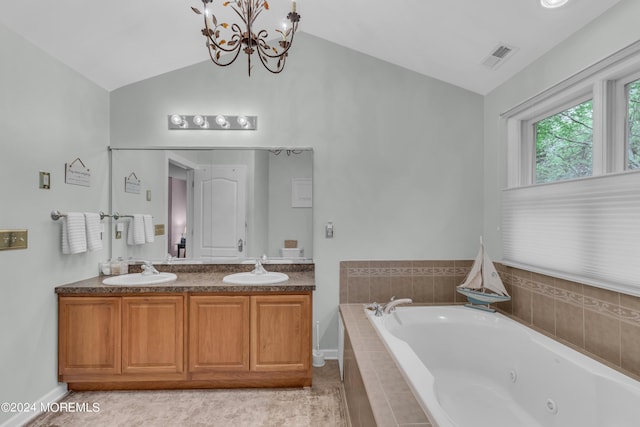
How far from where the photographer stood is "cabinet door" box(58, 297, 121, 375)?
90.1 inches

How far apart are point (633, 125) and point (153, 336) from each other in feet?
10.4

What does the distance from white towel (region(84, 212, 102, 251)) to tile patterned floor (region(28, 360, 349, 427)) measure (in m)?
1.06

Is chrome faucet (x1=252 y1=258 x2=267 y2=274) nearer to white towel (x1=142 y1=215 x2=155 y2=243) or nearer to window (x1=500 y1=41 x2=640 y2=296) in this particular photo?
white towel (x1=142 y1=215 x2=155 y2=243)

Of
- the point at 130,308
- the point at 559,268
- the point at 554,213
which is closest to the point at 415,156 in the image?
the point at 554,213

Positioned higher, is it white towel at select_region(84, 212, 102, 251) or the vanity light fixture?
the vanity light fixture

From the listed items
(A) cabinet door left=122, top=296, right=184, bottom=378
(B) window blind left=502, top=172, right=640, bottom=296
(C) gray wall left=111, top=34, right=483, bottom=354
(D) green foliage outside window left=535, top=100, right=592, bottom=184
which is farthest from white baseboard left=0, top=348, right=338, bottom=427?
(D) green foliage outside window left=535, top=100, right=592, bottom=184

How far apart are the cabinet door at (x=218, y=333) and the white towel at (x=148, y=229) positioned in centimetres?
88

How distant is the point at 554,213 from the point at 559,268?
34 cm

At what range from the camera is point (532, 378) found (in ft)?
6.07

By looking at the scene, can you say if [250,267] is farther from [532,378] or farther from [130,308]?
[532,378]

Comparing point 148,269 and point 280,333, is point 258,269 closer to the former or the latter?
point 280,333

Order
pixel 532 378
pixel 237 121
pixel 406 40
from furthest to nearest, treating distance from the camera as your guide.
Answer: pixel 237 121, pixel 406 40, pixel 532 378

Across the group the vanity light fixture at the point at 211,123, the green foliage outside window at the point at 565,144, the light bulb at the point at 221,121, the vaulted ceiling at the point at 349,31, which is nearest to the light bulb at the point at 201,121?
the vanity light fixture at the point at 211,123

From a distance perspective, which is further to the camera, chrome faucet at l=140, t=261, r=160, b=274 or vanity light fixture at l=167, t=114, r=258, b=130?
vanity light fixture at l=167, t=114, r=258, b=130
